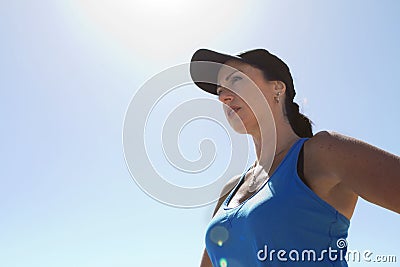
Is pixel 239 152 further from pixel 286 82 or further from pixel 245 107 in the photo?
pixel 286 82

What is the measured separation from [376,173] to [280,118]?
39.8 inches

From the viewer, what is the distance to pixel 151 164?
8.27ft

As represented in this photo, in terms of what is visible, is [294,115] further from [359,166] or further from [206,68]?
[359,166]

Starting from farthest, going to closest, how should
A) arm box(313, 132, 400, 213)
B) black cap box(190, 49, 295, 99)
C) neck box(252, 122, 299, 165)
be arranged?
black cap box(190, 49, 295, 99), neck box(252, 122, 299, 165), arm box(313, 132, 400, 213)

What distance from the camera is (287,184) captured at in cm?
218

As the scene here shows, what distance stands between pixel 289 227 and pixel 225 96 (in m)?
1.11

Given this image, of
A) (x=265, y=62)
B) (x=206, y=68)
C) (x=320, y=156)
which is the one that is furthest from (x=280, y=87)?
(x=320, y=156)

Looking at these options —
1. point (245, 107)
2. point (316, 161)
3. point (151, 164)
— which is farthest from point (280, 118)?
point (151, 164)

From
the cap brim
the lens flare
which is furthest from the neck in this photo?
the lens flare

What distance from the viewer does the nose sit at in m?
2.88

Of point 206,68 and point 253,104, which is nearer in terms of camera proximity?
point 253,104

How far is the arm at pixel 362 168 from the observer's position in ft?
5.77

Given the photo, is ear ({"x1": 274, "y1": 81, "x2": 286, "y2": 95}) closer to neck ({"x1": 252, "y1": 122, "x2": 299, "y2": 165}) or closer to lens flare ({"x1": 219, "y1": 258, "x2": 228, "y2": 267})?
neck ({"x1": 252, "y1": 122, "x2": 299, "y2": 165})

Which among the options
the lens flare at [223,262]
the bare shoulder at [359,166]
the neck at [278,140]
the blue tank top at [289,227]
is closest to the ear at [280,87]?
the neck at [278,140]
